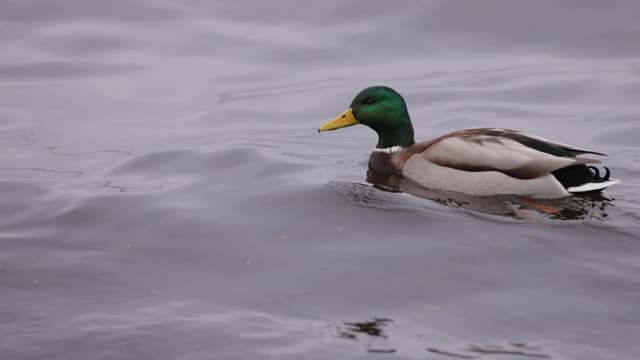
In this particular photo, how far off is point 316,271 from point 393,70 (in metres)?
7.11

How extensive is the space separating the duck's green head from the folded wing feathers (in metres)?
0.87

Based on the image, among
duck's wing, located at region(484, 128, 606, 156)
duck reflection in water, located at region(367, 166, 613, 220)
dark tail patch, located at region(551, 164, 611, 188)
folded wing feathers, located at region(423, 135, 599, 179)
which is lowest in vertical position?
duck reflection in water, located at region(367, 166, 613, 220)

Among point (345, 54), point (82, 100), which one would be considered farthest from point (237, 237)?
point (345, 54)

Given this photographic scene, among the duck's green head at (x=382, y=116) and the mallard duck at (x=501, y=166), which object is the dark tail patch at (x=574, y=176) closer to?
the mallard duck at (x=501, y=166)

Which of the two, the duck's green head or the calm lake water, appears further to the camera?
the duck's green head

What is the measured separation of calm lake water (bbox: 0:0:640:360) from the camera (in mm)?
6336

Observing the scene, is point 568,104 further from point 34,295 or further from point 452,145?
point 34,295

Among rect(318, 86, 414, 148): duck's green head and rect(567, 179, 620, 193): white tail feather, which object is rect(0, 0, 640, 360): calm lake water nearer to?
rect(567, 179, 620, 193): white tail feather

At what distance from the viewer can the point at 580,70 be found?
1389 cm

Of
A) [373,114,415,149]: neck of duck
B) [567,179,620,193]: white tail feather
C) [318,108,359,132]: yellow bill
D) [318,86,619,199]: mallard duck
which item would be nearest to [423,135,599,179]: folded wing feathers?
[318,86,619,199]: mallard duck

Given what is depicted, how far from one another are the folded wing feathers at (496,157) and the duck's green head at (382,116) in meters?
0.87

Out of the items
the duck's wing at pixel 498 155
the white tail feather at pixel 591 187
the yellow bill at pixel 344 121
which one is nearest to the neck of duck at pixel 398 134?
the yellow bill at pixel 344 121

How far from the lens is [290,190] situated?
9195 mm

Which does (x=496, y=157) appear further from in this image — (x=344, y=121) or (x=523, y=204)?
(x=344, y=121)
